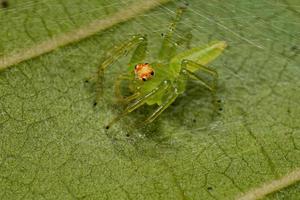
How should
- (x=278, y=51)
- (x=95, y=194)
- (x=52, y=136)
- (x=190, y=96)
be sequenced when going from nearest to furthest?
(x=95, y=194) < (x=52, y=136) < (x=190, y=96) < (x=278, y=51)

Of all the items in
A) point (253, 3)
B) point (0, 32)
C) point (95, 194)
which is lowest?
point (95, 194)

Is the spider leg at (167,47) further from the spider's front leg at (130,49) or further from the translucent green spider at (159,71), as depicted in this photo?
the spider's front leg at (130,49)

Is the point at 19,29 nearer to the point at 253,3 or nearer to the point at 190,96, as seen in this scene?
the point at 190,96

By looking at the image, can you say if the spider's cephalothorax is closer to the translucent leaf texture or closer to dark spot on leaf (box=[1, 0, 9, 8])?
the translucent leaf texture

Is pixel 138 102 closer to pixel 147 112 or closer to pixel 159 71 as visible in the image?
pixel 147 112

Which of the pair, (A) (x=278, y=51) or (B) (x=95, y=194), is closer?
(B) (x=95, y=194)

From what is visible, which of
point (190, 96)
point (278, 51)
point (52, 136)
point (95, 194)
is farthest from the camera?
point (278, 51)

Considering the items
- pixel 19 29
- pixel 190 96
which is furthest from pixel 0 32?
pixel 190 96

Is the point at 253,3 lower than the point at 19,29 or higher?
higher

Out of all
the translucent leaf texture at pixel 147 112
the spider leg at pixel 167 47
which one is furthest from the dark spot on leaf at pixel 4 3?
the spider leg at pixel 167 47
